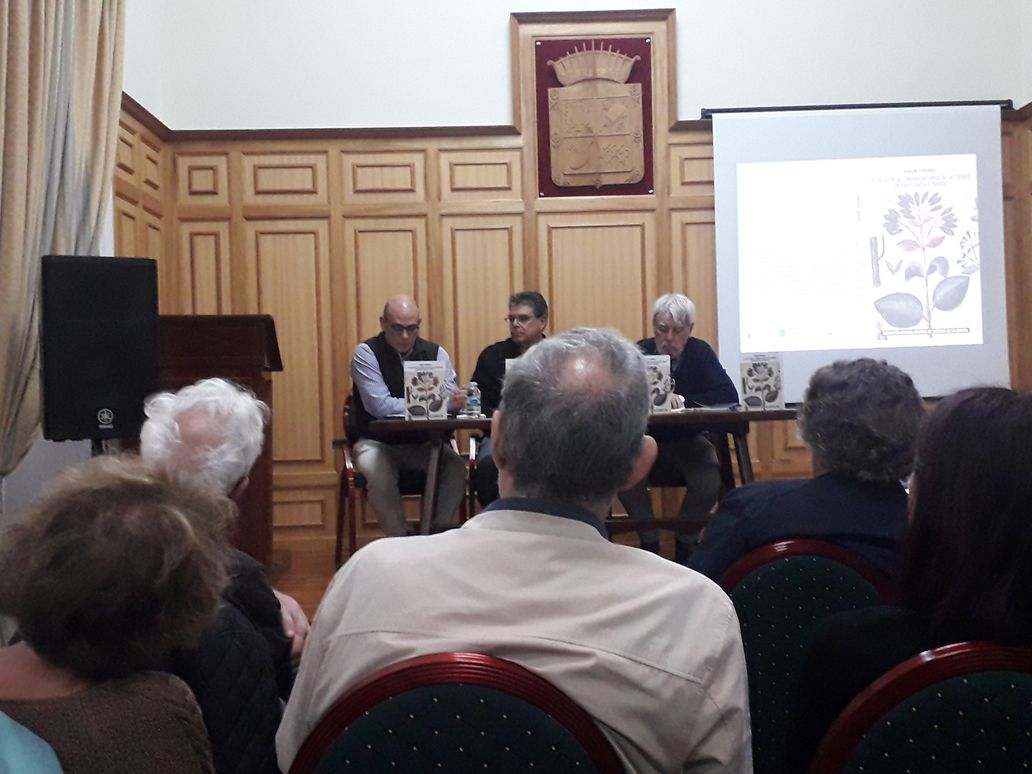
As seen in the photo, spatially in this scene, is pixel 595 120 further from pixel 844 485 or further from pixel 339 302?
pixel 844 485

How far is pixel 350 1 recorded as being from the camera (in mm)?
5863

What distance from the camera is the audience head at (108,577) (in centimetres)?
94

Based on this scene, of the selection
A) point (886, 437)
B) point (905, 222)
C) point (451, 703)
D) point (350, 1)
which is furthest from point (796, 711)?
point (350, 1)

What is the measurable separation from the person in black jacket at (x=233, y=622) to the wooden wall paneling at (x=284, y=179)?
13.6 ft

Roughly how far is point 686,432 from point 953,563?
11.2ft

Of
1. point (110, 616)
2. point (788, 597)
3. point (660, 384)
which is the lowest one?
point (788, 597)

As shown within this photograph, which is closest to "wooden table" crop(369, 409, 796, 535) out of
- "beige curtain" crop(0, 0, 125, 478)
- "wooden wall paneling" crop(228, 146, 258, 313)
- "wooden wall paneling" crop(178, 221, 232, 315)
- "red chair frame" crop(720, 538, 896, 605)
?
"beige curtain" crop(0, 0, 125, 478)

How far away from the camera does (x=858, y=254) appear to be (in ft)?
19.0

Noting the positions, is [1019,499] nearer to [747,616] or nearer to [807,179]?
[747,616]

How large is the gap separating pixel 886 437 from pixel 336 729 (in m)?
1.17

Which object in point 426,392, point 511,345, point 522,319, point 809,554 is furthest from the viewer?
point 511,345

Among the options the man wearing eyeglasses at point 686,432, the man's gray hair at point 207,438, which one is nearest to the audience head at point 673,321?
the man wearing eyeglasses at point 686,432

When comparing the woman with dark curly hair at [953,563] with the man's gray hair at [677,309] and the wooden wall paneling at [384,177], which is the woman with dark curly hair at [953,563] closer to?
the man's gray hair at [677,309]

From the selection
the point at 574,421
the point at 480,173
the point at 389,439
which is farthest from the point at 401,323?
the point at 574,421
